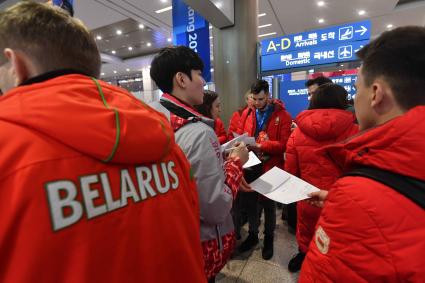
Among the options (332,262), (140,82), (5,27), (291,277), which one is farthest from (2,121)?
(140,82)

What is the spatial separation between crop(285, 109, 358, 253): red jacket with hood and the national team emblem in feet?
3.65

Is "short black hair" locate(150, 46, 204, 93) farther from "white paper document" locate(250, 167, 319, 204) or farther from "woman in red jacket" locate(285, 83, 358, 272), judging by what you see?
"woman in red jacket" locate(285, 83, 358, 272)

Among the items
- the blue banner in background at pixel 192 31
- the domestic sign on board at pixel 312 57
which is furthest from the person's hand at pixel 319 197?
the domestic sign on board at pixel 312 57

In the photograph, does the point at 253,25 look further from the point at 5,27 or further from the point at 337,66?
the point at 5,27

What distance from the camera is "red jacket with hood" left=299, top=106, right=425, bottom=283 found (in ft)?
1.84

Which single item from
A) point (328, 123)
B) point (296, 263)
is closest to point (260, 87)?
point (328, 123)

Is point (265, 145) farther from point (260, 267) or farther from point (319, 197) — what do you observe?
point (319, 197)

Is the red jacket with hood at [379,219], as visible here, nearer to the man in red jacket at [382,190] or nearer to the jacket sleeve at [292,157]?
the man in red jacket at [382,190]

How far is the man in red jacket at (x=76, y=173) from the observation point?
0.42 m

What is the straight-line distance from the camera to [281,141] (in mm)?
2521

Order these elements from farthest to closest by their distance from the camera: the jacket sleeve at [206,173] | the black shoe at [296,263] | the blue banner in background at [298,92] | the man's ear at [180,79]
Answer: the blue banner in background at [298,92] < the black shoe at [296,263] < the man's ear at [180,79] < the jacket sleeve at [206,173]

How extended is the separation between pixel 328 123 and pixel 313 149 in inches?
8.8

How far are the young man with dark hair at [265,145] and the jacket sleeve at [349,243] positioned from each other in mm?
1728

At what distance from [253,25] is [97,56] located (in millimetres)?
3485
